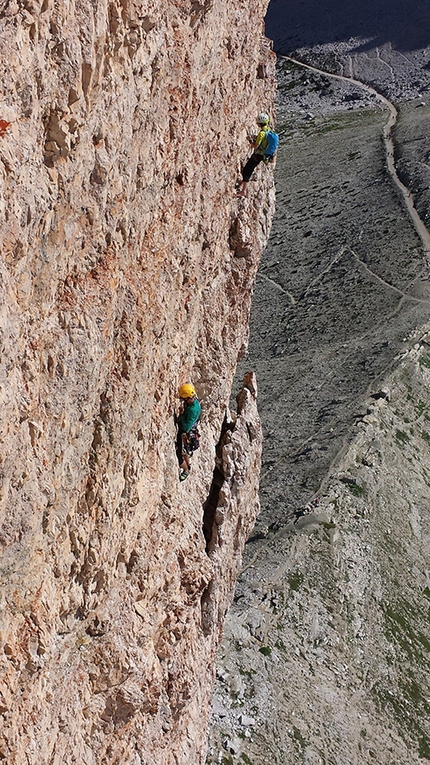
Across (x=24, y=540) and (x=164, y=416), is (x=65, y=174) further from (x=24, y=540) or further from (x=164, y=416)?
(x=164, y=416)

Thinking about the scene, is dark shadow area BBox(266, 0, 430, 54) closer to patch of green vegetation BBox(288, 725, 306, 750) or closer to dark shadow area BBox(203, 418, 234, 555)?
patch of green vegetation BBox(288, 725, 306, 750)

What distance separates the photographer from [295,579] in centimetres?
4503

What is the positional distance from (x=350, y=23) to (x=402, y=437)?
413ft

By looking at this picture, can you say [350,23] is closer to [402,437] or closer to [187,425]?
[402,437]

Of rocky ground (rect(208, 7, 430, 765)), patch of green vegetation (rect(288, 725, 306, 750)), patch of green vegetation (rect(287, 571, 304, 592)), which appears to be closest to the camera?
Result: patch of green vegetation (rect(288, 725, 306, 750))

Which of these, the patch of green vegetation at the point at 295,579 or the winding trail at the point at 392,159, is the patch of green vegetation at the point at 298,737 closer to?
the patch of green vegetation at the point at 295,579

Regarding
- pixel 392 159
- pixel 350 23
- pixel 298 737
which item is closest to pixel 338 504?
pixel 298 737

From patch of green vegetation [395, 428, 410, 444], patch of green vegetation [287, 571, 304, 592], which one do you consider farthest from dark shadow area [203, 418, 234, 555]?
patch of green vegetation [395, 428, 410, 444]

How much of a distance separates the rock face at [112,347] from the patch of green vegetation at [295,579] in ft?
75.5

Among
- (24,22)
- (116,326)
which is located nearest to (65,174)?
(24,22)

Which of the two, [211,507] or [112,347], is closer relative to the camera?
[112,347]

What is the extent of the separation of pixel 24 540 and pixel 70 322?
130 inches

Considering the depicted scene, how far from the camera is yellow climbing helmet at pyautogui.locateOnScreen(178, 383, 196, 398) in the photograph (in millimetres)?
18667

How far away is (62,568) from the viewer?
13.0 metres
